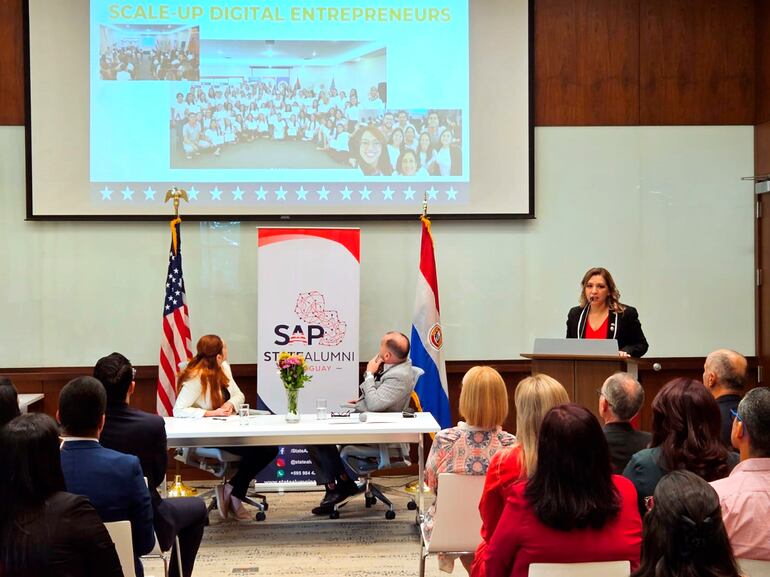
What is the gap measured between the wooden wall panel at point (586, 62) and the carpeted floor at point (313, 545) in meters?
3.45

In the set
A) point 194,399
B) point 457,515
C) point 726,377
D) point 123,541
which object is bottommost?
point 457,515

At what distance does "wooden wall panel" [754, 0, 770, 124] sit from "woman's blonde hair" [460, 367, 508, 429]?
4565 millimetres

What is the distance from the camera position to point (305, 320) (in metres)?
6.64

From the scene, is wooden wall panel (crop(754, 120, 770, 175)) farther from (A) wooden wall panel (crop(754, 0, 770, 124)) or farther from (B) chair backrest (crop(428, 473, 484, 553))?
(B) chair backrest (crop(428, 473, 484, 553))

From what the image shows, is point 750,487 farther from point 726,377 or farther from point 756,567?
point 726,377

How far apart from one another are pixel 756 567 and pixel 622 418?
3.67 ft

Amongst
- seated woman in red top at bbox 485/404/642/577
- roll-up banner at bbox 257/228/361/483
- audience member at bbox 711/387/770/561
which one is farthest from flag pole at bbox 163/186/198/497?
audience member at bbox 711/387/770/561

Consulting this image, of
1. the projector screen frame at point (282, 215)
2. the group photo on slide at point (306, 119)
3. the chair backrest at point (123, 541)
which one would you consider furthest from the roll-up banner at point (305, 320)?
the chair backrest at point (123, 541)

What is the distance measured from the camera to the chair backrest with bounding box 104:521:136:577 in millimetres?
3051

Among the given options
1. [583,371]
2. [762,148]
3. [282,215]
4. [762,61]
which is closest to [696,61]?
[762,61]

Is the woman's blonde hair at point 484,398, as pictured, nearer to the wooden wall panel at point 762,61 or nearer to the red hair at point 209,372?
the red hair at point 209,372

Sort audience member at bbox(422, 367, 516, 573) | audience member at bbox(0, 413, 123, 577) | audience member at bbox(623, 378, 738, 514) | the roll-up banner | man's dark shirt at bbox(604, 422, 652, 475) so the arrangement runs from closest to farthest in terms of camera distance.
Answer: audience member at bbox(0, 413, 123, 577) → audience member at bbox(623, 378, 738, 514) → man's dark shirt at bbox(604, 422, 652, 475) → audience member at bbox(422, 367, 516, 573) → the roll-up banner

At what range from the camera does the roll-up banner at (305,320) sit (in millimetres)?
6598

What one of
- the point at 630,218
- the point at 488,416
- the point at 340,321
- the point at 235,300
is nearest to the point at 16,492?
the point at 488,416
